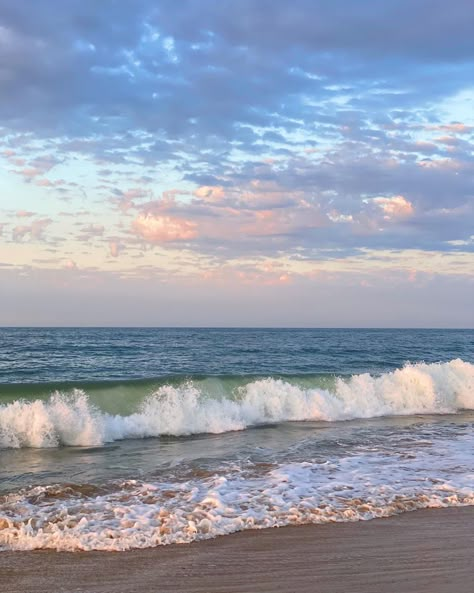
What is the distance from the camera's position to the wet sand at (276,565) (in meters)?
4.84

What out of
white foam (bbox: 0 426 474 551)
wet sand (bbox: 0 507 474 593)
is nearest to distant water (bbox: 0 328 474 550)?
white foam (bbox: 0 426 474 551)

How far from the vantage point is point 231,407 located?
1497 cm

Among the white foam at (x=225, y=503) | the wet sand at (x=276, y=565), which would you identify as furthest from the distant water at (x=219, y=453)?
the wet sand at (x=276, y=565)

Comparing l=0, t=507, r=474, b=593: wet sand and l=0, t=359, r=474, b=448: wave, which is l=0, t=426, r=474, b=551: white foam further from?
l=0, t=359, r=474, b=448: wave

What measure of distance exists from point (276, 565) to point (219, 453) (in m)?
5.39

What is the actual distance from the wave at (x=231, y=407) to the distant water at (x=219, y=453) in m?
0.04

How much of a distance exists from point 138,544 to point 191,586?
3.56ft

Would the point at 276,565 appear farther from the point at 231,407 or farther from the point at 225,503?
the point at 231,407

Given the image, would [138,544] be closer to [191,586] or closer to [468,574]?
[191,586]

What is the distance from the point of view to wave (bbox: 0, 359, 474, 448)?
12125 mm

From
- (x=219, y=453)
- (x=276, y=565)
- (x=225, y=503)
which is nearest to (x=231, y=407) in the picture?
(x=219, y=453)

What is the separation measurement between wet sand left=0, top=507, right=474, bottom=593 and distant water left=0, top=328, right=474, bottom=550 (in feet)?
1.12

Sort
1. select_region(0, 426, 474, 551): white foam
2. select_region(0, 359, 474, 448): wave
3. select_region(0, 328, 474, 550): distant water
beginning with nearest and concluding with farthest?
select_region(0, 426, 474, 551): white foam
select_region(0, 328, 474, 550): distant water
select_region(0, 359, 474, 448): wave

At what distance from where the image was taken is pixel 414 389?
18.5 metres
